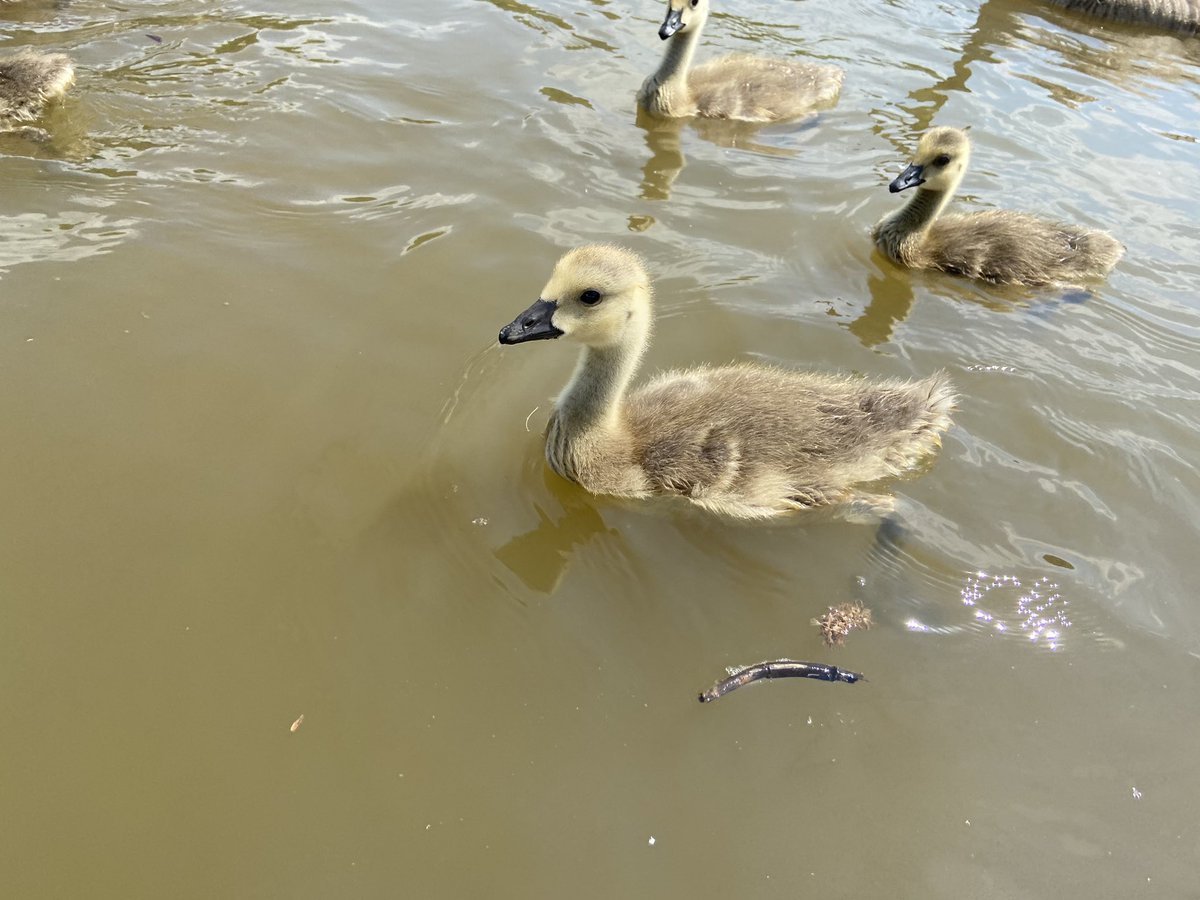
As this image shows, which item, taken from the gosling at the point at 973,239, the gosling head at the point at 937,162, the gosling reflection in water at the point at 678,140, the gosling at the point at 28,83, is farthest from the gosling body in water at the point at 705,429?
the gosling at the point at 28,83

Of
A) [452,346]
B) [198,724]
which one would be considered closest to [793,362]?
[452,346]

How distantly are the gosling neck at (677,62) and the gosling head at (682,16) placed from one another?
1.7 inches

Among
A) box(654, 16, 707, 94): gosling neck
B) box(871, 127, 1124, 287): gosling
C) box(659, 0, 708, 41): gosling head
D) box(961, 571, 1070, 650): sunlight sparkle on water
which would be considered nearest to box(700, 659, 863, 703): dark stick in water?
box(961, 571, 1070, 650): sunlight sparkle on water

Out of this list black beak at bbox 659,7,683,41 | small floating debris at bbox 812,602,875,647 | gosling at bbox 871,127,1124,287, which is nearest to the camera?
small floating debris at bbox 812,602,875,647

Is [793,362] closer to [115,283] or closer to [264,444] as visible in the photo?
[264,444]

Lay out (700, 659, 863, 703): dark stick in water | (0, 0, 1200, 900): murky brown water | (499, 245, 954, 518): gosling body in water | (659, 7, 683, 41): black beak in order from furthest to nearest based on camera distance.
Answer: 1. (659, 7, 683, 41): black beak
2. (499, 245, 954, 518): gosling body in water
3. (700, 659, 863, 703): dark stick in water
4. (0, 0, 1200, 900): murky brown water

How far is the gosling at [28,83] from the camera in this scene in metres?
5.95

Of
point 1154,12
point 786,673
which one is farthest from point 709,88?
point 1154,12

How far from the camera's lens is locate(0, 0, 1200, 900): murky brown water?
2768 mm

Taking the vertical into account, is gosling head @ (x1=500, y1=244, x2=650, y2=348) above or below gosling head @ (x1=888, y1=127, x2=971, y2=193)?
below

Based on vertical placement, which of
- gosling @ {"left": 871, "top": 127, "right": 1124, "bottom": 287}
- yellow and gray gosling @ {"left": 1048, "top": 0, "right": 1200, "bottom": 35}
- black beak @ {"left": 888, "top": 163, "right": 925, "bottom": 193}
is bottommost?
gosling @ {"left": 871, "top": 127, "right": 1124, "bottom": 287}

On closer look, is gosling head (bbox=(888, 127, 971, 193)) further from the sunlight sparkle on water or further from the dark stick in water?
the dark stick in water

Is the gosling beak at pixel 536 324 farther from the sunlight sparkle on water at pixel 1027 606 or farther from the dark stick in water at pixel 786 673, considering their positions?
the sunlight sparkle on water at pixel 1027 606

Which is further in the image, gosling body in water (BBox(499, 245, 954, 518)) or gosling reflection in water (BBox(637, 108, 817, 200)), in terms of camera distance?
gosling reflection in water (BBox(637, 108, 817, 200))
